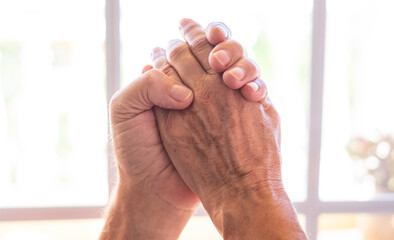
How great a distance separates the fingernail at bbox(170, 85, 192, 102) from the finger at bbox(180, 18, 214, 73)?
0.32 feet

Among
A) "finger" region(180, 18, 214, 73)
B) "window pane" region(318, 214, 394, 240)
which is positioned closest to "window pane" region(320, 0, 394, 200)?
"window pane" region(318, 214, 394, 240)

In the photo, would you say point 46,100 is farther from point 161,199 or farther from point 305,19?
point 305,19

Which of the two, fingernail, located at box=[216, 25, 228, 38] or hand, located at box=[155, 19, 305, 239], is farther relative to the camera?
fingernail, located at box=[216, 25, 228, 38]

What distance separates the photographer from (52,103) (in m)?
2.25

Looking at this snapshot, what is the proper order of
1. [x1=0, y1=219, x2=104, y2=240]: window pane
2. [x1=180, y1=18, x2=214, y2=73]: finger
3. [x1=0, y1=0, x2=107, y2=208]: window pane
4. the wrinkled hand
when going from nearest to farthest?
the wrinkled hand, [x1=180, y1=18, x2=214, y2=73]: finger, [x1=0, y1=0, x2=107, y2=208]: window pane, [x1=0, y1=219, x2=104, y2=240]: window pane

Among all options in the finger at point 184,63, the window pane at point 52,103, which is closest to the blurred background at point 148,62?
the window pane at point 52,103

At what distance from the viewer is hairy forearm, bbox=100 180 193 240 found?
123 centimetres

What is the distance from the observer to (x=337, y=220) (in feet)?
8.16


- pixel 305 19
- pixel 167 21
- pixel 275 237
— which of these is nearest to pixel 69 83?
pixel 167 21

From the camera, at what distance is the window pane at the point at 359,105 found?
7.64 ft

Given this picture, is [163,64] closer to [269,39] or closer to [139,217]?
[139,217]

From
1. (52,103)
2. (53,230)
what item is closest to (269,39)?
(52,103)

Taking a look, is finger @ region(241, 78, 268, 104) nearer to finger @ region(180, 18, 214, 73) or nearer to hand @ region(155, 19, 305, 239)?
hand @ region(155, 19, 305, 239)

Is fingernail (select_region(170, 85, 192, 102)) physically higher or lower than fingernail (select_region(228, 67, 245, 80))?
lower
